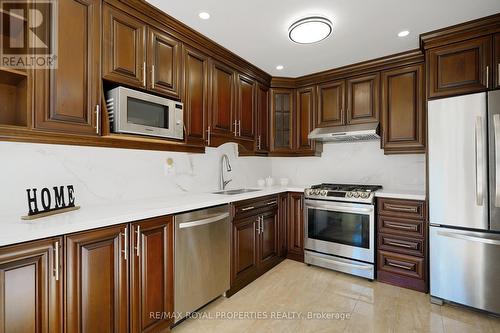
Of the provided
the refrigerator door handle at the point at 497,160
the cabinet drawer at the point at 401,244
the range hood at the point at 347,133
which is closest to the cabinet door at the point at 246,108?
the range hood at the point at 347,133

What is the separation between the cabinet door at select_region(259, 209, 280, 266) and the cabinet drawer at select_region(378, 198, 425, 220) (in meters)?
1.22

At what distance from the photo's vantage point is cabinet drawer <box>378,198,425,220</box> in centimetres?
252

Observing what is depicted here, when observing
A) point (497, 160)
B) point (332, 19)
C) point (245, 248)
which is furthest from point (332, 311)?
point (332, 19)

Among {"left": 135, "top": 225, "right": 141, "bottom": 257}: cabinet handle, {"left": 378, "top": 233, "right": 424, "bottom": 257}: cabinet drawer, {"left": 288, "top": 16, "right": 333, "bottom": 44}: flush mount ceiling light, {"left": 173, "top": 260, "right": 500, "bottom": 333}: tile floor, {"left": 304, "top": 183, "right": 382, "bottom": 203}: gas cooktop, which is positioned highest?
{"left": 288, "top": 16, "right": 333, "bottom": 44}: flush mount ceiling light

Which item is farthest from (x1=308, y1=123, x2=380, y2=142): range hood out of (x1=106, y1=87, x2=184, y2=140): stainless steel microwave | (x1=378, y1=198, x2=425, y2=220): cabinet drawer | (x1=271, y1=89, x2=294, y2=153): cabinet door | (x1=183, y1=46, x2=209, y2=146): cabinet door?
(x1=106, y1=87, x2=184, y2=140): stainless steel microwave

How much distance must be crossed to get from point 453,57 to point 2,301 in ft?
12.1

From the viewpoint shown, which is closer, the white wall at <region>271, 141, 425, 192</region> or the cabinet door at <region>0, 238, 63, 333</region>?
the cabinet door at <region>0, 238, 63, 333</region>

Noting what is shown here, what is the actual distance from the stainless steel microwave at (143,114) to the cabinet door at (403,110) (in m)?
2.40

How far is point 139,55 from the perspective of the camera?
1931 millimetres

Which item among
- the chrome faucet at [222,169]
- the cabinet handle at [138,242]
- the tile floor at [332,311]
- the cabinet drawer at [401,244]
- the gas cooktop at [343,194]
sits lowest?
the tile floor at [332,311]

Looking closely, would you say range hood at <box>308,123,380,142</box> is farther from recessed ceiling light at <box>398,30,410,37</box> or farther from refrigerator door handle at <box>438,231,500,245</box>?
refrigerator door handle at <box>438,231,500,245</box>

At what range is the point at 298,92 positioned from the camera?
363 cm

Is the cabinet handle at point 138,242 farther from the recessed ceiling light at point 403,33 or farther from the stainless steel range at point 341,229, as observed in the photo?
the recessed ceiling light at point 403,33

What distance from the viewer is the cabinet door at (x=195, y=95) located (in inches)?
91.1
